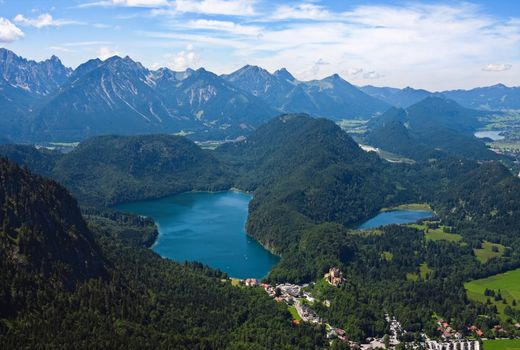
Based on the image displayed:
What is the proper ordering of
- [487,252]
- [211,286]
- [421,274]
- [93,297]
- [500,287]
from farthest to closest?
[487,252] → [421,274] → [500,287] → [211,286] → [93,297]

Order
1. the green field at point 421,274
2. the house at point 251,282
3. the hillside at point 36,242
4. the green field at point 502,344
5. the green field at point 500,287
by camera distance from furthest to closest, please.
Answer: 1. the green field at point 421,274
2. the house at point 251,282
3. the green field at point 500,287
4. the green field at point 502,344
5. the hillside at point 36,242

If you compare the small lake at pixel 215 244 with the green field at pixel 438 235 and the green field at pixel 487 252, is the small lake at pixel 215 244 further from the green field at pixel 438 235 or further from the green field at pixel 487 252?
the green field at pixel 487 252

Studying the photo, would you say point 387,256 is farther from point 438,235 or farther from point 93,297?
point 93,297

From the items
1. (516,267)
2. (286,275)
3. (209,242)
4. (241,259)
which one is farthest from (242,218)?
(516,267)

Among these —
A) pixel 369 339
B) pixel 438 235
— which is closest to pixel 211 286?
pixel 369 339

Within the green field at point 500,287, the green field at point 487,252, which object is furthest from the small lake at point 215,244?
the green field at point 487,252
